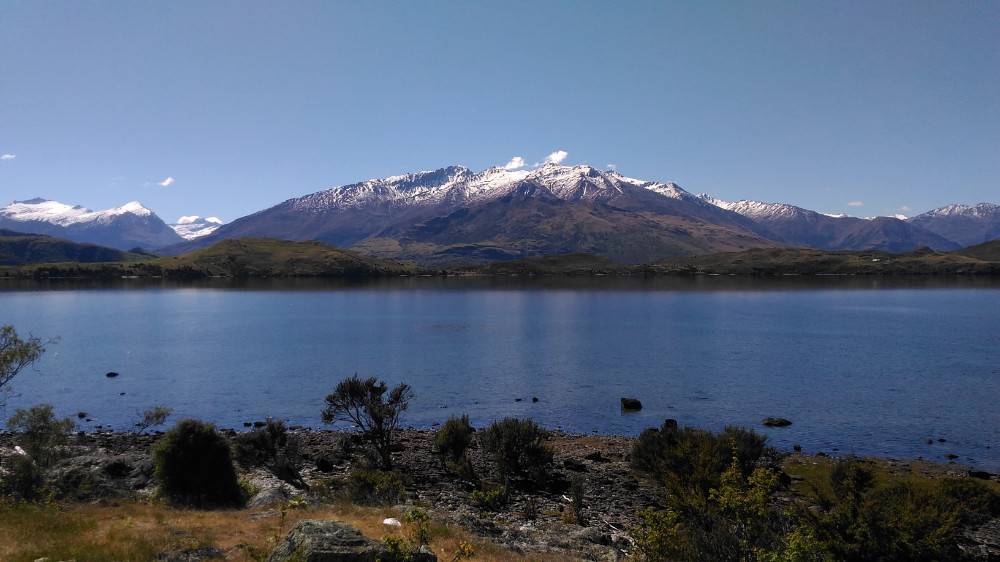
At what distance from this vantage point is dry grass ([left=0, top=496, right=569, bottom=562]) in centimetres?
1919

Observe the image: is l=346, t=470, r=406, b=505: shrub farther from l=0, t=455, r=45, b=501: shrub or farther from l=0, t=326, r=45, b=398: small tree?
l=0, t=326, r=45, b=398: small tree

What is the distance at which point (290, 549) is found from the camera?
16469 mm

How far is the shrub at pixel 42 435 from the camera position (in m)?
35.3

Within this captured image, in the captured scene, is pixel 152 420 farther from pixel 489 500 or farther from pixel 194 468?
pixel 489 500

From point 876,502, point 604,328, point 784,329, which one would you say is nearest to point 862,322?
point 784,329

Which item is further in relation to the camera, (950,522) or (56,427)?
(56,427)

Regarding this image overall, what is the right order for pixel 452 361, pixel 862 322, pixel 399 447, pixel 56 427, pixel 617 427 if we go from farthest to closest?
pixel 862 322, pixel 452 361, pixel 617 427, pixel 399 447, pixel 56 427

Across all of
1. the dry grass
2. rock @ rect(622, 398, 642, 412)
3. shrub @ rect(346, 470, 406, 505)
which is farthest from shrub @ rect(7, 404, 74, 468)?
rock @ rect(622, 398, 642, 412)

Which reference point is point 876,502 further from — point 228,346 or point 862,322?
point 862,322

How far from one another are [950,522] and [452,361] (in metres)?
85.5

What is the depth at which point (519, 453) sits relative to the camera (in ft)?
142

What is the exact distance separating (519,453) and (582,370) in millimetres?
53796

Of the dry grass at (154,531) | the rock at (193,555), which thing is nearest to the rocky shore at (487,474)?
the dry grass at (154,531)

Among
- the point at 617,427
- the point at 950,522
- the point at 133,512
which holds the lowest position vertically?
the point at 617,427
